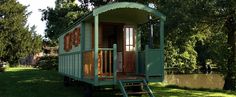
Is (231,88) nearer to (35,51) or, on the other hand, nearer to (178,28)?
(178,28)

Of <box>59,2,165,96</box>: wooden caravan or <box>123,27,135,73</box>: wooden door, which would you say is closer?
<box>59,2,165,96</box>: wooden caravan

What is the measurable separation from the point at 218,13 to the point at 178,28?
2.38 metres

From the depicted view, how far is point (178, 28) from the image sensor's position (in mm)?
19500

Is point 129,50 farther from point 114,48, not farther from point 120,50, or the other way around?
point 114,48

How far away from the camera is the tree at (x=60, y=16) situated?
34750mm

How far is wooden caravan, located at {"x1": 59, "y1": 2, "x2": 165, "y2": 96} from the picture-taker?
12320 mm

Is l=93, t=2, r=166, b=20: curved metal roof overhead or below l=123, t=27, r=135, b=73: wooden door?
overhead

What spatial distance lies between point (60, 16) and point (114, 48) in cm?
2841

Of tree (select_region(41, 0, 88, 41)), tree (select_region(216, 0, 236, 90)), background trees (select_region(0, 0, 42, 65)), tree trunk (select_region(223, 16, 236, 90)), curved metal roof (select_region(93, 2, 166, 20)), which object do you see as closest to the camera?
curved metal roof (select_region(93, 2, 166, 20))

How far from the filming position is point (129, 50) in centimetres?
1515

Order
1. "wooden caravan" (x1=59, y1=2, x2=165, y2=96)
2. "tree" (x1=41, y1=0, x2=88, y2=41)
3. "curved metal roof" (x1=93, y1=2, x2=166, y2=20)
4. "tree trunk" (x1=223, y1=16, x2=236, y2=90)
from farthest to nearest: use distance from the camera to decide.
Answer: "tree" (x1=41, y1=0, x2=88, y2=41), "tree trunk" (x1=223, y1=16, x2=236, y2=90), "wooden caravan" (x1=59, y1=2, x2=165, y2=96), "curved metal roof" (x1=93, y1=2, x2=166, y2=20)

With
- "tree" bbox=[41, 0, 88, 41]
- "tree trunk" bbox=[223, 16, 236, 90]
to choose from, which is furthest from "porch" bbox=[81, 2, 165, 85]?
"tree" bbox=[41, 0, 88, 41]

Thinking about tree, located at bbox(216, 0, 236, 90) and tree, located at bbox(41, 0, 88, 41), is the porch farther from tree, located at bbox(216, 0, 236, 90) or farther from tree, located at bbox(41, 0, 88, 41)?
tree, located at bbox(41, 0, 88, 41)

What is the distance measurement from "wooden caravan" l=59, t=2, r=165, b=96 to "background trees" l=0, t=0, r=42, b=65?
1095 inches
